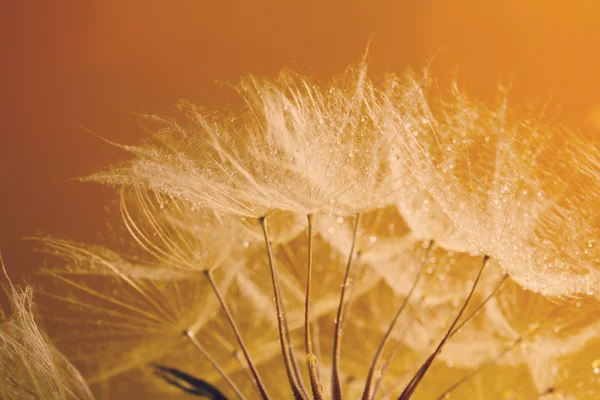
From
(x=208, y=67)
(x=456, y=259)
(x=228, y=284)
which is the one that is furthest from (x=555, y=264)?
(x=208, y=67)

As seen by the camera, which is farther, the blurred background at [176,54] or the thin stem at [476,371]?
the blurred background at [176,54]

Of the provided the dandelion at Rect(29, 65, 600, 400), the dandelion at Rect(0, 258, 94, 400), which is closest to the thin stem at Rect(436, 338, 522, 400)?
the dandelion at Rect(29, 65, 600, 400)

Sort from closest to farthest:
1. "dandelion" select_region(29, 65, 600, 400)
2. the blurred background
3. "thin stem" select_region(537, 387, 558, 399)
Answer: "dandelion" select_region(29, 65, 600, 400), "thin stem" select_region(537, 387, 558, 399), the blurred background

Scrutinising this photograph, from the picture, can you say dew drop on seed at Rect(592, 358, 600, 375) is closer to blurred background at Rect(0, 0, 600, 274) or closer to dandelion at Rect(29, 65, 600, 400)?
dandelion at Rect(29, 65, 600, 400)

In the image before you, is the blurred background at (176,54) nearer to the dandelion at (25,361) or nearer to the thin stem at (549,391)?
the dandelion at (25,361)

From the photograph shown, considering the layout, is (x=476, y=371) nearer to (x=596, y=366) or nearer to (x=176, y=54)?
(x=596, y=366)

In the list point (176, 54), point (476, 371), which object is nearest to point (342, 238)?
point (476, 371)

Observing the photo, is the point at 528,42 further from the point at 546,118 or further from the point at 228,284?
the point at 228,284

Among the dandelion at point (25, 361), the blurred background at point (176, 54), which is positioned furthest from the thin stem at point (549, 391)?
the dandelion at point (25, 361)
